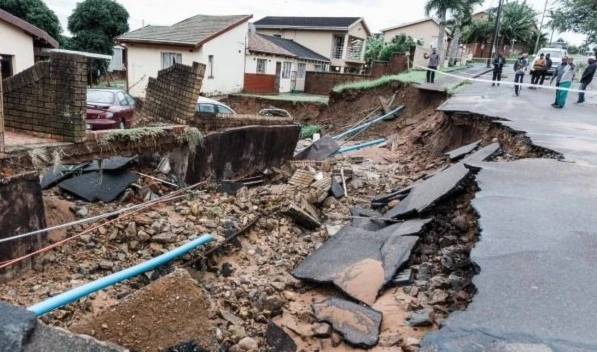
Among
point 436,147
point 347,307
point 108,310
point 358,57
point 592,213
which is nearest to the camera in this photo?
point 108,310

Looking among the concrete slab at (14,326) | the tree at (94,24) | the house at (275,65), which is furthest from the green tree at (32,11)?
the concrete slab at (14,326)

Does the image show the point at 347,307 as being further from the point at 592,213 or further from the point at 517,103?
the point at 517,103

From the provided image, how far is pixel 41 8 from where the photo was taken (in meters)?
28.4

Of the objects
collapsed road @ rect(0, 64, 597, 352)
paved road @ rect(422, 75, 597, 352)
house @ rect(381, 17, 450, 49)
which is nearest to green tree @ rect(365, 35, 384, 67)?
house @ rect(381, 17, 450, 49)

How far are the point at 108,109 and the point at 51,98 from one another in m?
7.39

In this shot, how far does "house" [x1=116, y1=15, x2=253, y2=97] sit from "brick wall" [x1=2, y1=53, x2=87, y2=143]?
1868 cm

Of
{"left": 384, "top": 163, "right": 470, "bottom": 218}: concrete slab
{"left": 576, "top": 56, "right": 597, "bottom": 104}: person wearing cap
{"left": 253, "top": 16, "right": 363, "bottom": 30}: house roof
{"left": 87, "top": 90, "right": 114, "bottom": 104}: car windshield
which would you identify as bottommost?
{"left": 384, "top": 163, "right": 470, "bottom": 218}: concrete slab

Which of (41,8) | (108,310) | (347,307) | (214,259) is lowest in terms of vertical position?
(214,259)

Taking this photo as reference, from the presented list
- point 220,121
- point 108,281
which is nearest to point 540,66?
point 220,121

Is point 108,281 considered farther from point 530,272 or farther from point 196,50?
point 196,50

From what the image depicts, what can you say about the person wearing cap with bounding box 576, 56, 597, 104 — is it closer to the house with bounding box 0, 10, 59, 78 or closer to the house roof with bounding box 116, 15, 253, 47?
the house roof with bounding box 116, 15, 253, 47

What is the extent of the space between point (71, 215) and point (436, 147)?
9222 mm

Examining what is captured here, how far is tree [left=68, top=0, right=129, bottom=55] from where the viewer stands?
31234 millimetres

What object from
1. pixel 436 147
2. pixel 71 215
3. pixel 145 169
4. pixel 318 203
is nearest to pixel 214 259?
pixel 71 215
